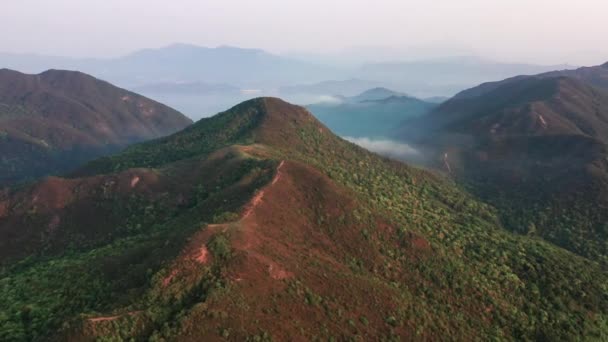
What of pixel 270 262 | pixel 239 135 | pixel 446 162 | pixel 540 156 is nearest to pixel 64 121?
pixel 239 135

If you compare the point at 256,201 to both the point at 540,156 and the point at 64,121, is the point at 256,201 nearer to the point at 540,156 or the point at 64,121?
the point at 540,156

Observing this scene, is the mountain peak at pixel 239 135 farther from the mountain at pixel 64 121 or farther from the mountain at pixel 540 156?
the mountain at pixel 64 121

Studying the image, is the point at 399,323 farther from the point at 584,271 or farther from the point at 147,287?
the point at 584,271

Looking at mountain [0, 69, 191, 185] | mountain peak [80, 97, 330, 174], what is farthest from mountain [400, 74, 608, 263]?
mountain [0, 69, 191, 185]

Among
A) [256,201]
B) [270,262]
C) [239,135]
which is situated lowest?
[270,262]

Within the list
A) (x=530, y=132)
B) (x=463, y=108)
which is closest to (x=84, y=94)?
(x=463, y=108)

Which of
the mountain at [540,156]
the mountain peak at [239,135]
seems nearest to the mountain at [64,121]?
the mountain peak at [239,135]

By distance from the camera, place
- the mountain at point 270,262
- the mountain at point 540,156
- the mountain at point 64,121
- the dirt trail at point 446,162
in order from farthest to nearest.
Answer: the mountain at point 64,121
the dirt trail at point 446,162
the mountain at point 540,156
the mountain at point 270,262

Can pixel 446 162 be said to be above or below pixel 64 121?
below

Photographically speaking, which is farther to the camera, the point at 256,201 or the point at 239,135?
the point at 239,135
